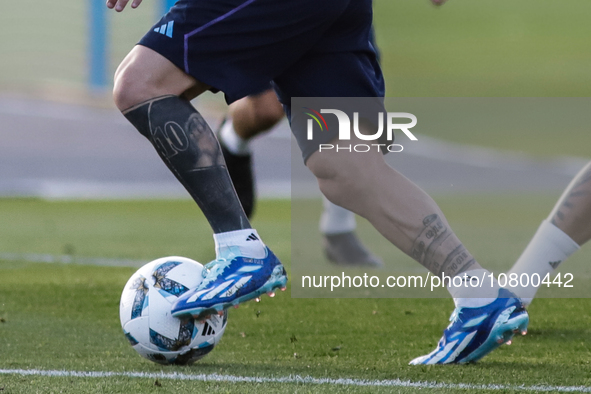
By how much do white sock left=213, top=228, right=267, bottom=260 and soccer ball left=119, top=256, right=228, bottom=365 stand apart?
0.50 ft

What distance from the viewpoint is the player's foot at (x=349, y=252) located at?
245 inches

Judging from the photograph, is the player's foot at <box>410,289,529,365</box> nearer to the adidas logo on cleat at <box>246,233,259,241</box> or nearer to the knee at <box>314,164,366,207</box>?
the knee at <box>314,164,366,207</box>

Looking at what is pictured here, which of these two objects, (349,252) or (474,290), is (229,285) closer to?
(474,290)

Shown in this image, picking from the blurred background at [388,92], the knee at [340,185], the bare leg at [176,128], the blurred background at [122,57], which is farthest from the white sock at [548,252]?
the blurred background at [122,57]

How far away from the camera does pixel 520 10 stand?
4519cm

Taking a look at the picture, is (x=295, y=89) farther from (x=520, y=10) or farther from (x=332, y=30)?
(x=520, y=10)

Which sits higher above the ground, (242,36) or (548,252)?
(242,36)

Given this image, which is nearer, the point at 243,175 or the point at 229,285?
the point at 229,285

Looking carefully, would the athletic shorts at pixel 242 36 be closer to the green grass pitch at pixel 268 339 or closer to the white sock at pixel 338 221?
the green grass pitch at pixel 268 339

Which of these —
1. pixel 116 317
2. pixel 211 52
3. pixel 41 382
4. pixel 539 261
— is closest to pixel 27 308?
pixel 116 317

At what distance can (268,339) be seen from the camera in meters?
3.91

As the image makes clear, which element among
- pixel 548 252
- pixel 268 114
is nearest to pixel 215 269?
pixel 548 252

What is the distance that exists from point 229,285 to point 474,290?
84 centimetres

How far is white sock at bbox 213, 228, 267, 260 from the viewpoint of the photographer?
10.4 ft
